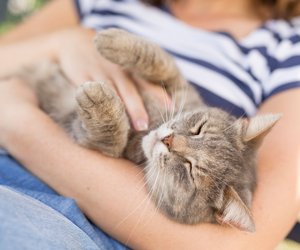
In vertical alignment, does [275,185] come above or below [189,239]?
above

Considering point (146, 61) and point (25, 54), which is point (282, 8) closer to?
point (146, 61)

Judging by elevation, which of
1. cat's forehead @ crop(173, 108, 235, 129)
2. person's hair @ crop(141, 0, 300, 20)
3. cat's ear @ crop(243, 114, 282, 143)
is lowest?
cat's forehead @ crop(173, 108, 235, 129)

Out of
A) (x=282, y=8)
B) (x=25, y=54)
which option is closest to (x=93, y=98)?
(x=25, y=54)

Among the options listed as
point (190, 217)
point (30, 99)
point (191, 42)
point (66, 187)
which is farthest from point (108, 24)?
point (190, 217)

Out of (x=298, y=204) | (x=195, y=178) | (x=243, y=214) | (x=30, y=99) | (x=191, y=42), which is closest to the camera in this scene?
(x=243, y=214)

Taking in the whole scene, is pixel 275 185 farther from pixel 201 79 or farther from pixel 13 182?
pixel 13 182

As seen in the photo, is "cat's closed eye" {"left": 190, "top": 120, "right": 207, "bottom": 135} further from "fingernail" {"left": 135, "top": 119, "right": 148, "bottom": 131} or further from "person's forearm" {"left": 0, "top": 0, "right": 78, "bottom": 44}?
"person's forearm" {"left": 0, "top": 0, "right": 78, "bottom": 44}

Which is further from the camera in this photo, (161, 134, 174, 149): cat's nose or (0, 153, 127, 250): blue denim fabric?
(161, 134, 174, 149): cat's nose

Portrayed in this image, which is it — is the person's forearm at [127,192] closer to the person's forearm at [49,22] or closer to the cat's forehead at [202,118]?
the cat's forehead at [202,118]

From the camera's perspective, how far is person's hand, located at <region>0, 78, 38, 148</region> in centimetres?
150

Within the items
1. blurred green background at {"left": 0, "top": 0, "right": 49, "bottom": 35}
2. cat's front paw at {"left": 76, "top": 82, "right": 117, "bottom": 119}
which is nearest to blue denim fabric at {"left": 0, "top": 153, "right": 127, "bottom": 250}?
cat's front paw at {"left": 76, "top": 82, "right": 117, "bottom": 119}

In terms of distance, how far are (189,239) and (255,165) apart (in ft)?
0.99

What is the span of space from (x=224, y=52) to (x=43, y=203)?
916 millimetres

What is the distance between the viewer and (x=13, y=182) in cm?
140
